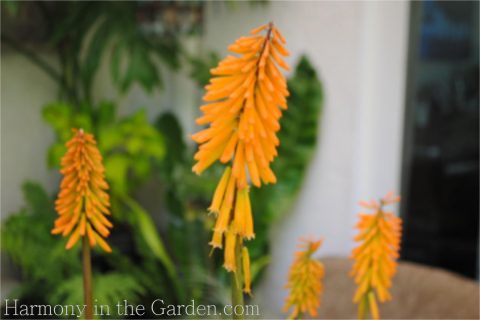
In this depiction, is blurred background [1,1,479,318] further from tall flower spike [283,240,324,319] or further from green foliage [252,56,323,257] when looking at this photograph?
tall flower spike [283,240,324,319]

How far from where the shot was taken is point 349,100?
1804 mm

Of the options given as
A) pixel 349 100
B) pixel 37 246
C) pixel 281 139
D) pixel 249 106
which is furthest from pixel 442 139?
pixel 249 106

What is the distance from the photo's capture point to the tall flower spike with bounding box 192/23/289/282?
42 cm

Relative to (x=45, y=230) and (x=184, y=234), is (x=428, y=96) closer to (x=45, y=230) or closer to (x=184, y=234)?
(x=184, y=234)

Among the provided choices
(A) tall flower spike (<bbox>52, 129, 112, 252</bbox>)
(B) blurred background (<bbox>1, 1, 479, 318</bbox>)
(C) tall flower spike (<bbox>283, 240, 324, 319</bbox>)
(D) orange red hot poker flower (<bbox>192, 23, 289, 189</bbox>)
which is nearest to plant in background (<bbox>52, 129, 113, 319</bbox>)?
(A) tall flower spike (<bbox>52, 129, 112, 252</bbox>)

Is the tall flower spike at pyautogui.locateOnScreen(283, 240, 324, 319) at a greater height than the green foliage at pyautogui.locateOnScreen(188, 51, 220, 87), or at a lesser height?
lesser

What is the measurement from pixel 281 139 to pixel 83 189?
1518 millimetres

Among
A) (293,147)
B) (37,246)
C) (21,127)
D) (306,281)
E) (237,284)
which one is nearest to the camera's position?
(237,284)

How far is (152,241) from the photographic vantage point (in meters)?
1.86

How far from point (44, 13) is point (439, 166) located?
1.73 metres

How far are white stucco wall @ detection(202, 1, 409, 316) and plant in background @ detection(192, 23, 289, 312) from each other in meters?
1.40

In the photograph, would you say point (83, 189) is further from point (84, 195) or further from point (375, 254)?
point (375, 254)

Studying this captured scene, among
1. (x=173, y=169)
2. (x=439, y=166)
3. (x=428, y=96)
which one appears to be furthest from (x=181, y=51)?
(x=439, y=166)

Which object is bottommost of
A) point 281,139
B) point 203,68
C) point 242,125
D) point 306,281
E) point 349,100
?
point 306,281
